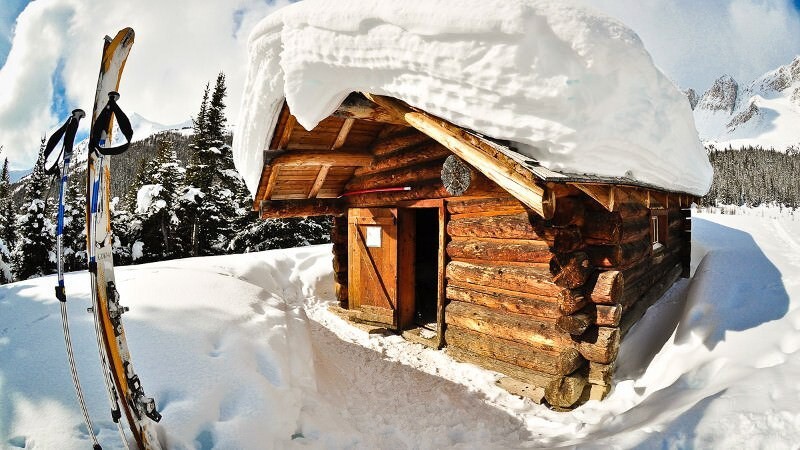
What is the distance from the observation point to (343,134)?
6.77m

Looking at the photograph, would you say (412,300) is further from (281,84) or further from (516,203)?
(281,84)

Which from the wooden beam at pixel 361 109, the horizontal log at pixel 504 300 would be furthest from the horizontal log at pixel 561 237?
the wooden beam at pixel 361 109

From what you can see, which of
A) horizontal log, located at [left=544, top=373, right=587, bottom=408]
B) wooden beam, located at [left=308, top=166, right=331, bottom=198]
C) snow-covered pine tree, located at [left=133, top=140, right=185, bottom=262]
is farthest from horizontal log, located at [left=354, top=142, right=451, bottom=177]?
snow-covered pine tree, located at [left=133, top=140, right=185, bottom=262]

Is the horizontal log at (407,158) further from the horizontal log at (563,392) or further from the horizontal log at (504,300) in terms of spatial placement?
the horizontal log at (563,392)

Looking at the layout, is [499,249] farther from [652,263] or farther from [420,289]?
[420,289]

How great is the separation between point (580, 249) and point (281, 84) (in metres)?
4.60

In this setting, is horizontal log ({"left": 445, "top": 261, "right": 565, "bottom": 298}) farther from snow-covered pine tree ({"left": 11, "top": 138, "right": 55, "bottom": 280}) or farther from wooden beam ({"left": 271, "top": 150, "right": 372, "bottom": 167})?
snow-covered pine tree ({"left": 11, "top": 138, "right": 55, "bottom": 280})

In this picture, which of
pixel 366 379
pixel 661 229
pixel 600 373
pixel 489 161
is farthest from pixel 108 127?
pixel 661 229

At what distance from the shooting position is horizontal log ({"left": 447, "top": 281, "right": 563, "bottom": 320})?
474cm

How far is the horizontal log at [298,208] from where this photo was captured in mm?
7570

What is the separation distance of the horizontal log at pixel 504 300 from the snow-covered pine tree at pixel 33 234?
25.1 metres

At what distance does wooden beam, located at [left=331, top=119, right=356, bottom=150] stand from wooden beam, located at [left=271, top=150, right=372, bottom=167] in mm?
185

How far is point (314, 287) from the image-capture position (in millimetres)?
9922

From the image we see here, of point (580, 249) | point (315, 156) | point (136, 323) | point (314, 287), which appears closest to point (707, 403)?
point (580, 249)
